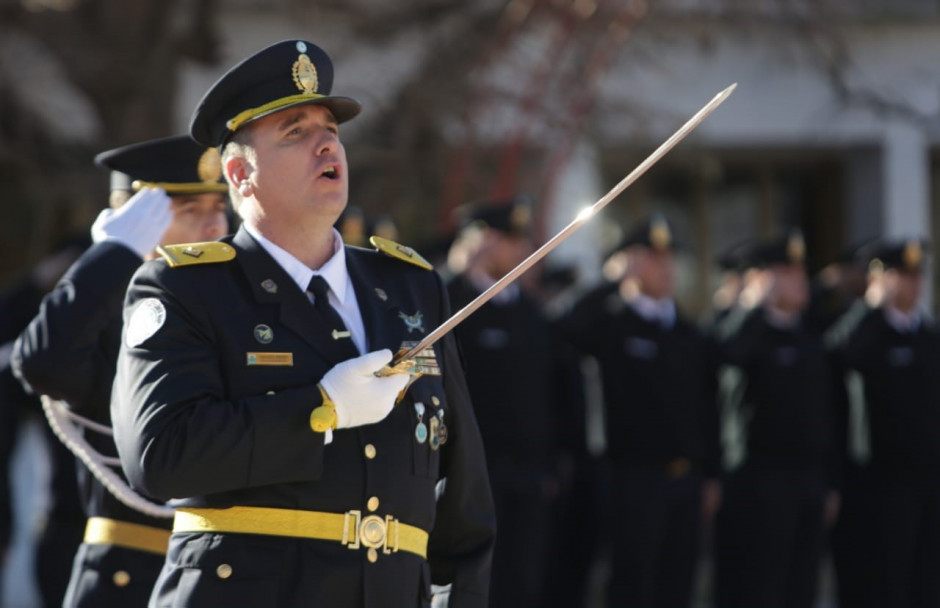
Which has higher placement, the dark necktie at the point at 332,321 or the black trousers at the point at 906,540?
the dark necktie at the point at 332,321

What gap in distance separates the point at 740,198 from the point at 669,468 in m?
6.55

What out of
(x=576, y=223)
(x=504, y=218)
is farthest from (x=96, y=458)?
(x=504, y=218)

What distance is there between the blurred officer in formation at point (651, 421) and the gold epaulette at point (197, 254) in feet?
16.2

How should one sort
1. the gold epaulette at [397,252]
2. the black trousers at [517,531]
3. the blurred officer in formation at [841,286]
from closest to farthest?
the gold epaulette at [397,252] → the black trousers at [517,531] → the blurred officer in formation at [841,286]

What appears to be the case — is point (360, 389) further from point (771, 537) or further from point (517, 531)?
point (771, 537)

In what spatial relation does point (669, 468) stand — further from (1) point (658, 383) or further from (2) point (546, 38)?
(2) point (546, 38)

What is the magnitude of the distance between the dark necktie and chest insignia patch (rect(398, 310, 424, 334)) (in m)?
0.14

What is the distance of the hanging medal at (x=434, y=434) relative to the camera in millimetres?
3164

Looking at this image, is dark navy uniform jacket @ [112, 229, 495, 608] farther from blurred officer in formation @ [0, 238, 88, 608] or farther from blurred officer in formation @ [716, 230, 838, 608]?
blurred officer in formation @ [716, 230, 838, 608]

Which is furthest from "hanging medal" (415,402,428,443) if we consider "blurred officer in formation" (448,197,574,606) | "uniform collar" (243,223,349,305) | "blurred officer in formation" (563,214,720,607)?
"blurred officer in formation" (563,214,720,607)

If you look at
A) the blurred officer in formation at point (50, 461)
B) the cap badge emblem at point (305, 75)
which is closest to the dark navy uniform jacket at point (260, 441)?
the cap badge emblem at point (305, 75)

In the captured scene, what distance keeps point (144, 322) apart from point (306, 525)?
50 centimetres

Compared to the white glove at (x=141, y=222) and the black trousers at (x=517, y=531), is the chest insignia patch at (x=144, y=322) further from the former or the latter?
the black trousers at (x=517, y=531)

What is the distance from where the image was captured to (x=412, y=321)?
3.23 metres
